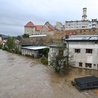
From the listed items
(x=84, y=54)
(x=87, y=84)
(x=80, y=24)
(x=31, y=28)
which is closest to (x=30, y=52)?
(x=84, y=54)

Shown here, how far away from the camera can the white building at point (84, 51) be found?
21908 mm

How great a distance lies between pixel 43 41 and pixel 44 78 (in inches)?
1080

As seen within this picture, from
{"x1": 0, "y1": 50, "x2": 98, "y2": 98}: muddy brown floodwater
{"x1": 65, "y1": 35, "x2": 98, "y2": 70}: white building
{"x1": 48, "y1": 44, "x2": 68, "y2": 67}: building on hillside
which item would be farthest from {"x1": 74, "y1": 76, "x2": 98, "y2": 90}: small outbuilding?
{"x1": 65, "y1": 35, "x2": 98, "y2": 70}: white building

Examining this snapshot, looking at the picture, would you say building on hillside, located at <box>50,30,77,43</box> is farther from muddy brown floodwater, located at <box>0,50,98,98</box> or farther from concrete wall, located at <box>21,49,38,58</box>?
muddy brown floodwater, located at <box>0,50,98,98</box>

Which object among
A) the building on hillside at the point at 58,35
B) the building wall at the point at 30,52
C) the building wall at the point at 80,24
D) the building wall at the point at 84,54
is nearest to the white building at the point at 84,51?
the building wall at the point at 84,54

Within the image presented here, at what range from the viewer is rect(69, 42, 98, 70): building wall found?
21.9 metres

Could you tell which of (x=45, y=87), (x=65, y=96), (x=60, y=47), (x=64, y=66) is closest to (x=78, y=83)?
(x=65, y=96)

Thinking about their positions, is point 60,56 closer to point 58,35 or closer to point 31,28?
point 58,35

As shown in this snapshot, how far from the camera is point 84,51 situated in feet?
74.5

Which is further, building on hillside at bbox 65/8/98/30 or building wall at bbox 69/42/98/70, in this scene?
building on hillside at bbox 65/8/98/30

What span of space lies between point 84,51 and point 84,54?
0.43 meters

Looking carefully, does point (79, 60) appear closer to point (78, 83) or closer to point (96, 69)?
point (96, 69)

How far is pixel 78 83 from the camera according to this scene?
16.2m

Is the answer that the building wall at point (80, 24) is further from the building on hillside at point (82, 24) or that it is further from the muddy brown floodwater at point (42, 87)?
the muddy brown floodwater at point (42, 87)
